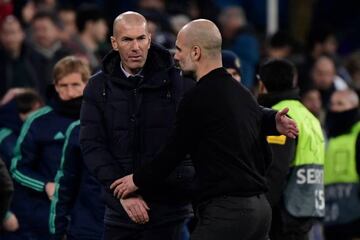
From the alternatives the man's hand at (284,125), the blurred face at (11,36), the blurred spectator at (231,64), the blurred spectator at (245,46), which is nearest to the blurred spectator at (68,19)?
the blurred face at (11,36)

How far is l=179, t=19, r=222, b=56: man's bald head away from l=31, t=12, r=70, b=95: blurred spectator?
19.3ft

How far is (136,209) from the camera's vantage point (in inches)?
298

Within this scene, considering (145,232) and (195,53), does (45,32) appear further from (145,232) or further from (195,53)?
(195,53)

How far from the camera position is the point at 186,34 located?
24.2 feet

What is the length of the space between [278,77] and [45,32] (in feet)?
17.9

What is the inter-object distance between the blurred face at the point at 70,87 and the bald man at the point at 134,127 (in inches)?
43.2

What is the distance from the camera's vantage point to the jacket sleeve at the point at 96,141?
7.65 m

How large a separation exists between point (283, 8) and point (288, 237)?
1038 cm

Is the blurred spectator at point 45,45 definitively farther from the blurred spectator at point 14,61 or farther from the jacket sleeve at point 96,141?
the jacket sleeve at point 96,141

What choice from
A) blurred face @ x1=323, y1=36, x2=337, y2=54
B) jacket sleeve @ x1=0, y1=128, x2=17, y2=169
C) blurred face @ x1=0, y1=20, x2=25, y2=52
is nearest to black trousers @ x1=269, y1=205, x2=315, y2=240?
jacket sleeve @ x1=0, y1=128, x2=17, y2=169

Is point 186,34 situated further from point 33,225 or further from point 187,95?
point 33,225

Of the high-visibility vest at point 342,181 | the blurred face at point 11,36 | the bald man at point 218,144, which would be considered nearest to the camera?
the bald man at point 218,144

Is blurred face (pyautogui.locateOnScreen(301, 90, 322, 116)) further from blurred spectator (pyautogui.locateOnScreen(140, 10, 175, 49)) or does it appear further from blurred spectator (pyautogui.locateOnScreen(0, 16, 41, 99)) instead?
blurred spectator (pyautogui.locateOnScreen(0, 16, 41, 99))

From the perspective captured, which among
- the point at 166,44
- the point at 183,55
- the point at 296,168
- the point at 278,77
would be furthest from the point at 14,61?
the point at 183,55
